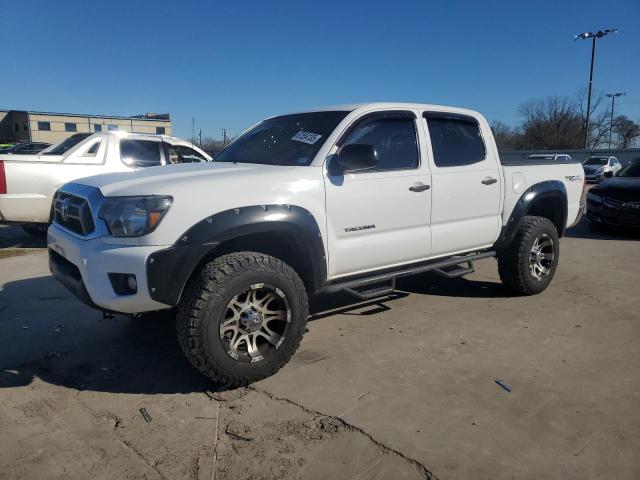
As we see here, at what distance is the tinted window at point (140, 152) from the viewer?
28.5 ft

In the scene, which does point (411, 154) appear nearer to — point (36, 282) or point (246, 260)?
point (246, 260)

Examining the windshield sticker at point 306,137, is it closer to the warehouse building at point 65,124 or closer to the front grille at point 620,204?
the front grille at point 620,204

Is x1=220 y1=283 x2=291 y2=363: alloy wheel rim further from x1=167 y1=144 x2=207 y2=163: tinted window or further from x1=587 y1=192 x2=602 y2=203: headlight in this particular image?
x1=587 y1=192 x2=602 y2=203: headlight

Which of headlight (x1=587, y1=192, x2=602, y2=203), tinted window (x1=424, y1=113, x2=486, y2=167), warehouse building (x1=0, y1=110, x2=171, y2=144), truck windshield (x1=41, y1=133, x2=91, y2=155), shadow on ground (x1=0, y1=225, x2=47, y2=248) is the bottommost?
shadow on ground (x1=0, y1=225, x2=47, y2=248)

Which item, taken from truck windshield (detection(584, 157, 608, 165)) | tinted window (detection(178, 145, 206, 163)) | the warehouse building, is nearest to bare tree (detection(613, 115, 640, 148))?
truck windshield (detection(584, 157, 608, 165))

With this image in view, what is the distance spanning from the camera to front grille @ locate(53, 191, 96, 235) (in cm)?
327

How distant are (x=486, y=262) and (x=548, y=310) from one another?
7.58 ft

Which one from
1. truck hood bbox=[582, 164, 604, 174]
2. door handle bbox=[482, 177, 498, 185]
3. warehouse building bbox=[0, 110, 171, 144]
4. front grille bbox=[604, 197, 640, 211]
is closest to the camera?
door handle bbox=[482, 177, 498, 185]

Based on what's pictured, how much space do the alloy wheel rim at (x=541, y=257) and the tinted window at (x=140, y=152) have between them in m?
6.34

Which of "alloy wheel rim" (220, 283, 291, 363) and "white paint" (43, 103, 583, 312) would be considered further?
"alloy wheel rim" (220, 283, 291, 363)

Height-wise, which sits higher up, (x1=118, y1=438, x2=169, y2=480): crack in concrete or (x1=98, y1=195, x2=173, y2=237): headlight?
(x1=98, y1=195, x2=173, y2=237): headlight

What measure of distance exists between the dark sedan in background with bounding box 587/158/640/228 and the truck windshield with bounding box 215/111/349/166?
7591 millimetres

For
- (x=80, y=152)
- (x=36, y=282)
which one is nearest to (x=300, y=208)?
(x=36, y=282)

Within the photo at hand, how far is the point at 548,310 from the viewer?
4.94 m
